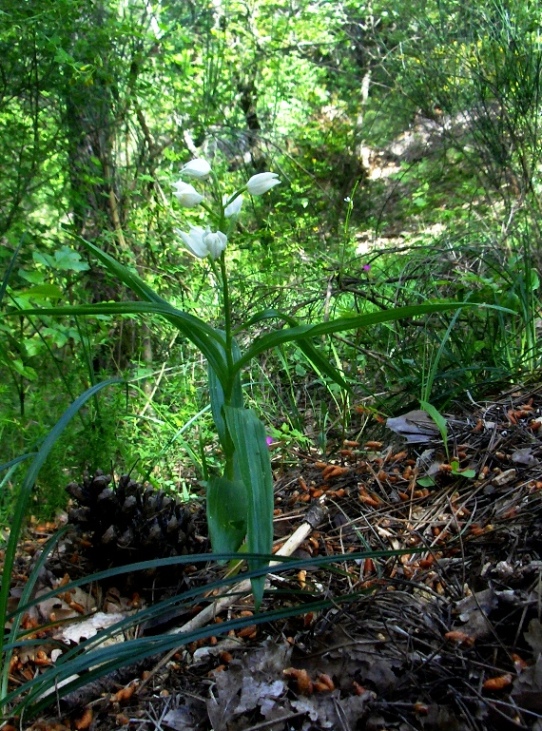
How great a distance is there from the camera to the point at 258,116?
5.78 m

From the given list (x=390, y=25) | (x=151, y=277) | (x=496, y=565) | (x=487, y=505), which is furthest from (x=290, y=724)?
(x=390, y=25)

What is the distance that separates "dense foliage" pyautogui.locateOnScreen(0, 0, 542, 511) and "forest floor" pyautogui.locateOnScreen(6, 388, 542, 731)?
387mm

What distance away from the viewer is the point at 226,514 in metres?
1.13

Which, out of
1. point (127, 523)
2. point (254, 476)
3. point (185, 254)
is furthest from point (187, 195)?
point (185, 254)

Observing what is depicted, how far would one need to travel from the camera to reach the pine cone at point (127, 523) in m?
1.21

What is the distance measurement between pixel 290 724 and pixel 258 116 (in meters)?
5.73

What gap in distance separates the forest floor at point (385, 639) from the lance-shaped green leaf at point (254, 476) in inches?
3.4

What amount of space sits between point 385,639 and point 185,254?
2.84 m

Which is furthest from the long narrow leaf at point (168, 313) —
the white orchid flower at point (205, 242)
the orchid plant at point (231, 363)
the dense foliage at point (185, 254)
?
the dense foliage at point (185, 254)

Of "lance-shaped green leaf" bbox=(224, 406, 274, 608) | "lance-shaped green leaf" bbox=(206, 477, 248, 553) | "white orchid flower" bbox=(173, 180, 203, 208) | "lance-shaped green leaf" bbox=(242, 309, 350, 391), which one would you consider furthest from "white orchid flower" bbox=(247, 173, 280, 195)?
"lance-shaped green leaf" bbox=(206, 477, 248, 553)

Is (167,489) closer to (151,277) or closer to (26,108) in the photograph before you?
(151,277)

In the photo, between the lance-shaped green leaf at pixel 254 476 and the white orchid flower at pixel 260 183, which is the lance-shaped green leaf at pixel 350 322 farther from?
the white orchid flower at pixel 260 183

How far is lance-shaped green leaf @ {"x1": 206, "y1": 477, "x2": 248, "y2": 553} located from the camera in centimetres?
111

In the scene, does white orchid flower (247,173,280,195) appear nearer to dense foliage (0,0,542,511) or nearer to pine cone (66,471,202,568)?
dense foliage (0,0,542,511)
